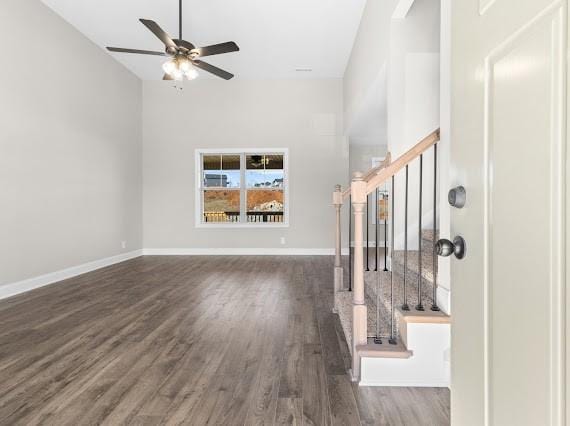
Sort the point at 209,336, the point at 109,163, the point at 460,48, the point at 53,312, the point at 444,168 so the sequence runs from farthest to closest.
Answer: the point at 109,163 < the point at 53,312 < the point at 209,336 < the point at 444,168 < the point at 460,48

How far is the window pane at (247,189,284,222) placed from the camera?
23.1ft

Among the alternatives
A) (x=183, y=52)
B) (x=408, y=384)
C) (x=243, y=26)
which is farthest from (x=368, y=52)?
(x=408, y=384)

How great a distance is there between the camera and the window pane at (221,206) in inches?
280

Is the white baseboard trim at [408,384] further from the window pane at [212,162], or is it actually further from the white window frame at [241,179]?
the window pane at [212,162]

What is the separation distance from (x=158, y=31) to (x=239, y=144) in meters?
3.63

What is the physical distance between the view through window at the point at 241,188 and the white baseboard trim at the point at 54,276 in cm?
195

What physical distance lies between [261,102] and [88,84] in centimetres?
305

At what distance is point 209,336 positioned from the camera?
8.35 feet

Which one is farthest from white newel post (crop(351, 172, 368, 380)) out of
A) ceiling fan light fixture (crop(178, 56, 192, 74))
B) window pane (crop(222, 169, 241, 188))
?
window pane (crop(222, 169, 241, 188))

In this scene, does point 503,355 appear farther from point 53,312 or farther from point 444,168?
point 53,312

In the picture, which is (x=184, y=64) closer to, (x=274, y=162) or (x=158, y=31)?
(x=158, y=31)

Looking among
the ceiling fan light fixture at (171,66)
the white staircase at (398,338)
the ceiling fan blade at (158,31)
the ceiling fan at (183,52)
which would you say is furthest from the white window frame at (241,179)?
the white staircase at (398,338)

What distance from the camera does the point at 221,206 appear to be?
716cm

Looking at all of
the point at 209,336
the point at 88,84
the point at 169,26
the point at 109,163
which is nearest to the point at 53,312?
the point at 209,336
